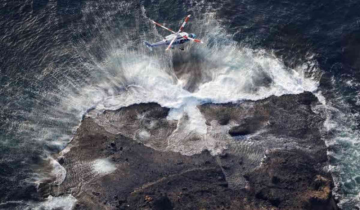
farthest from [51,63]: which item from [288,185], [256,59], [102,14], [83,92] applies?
[288,185]

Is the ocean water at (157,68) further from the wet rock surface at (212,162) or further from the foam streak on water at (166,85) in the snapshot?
the wet rock surface at (212,162)

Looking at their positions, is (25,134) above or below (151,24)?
below

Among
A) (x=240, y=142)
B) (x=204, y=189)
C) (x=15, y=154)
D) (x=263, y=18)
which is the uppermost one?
(x=263, y=18)

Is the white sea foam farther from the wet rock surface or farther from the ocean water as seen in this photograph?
the wet rock surface

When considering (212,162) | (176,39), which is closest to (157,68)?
(176,39)

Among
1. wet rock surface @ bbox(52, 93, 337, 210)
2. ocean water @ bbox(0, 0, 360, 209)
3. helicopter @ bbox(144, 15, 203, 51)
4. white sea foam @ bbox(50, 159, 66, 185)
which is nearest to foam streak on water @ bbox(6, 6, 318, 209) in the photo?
ocean water @ bbox(0, 0, 360, 209)

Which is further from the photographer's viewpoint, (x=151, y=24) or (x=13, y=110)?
(x=151, y=24)

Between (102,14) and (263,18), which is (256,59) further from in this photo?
(102,14)

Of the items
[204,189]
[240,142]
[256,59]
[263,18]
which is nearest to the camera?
[204,189]

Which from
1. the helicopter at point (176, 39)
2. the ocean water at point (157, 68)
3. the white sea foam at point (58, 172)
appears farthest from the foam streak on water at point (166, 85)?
the white sea foam at point (58, 172)
